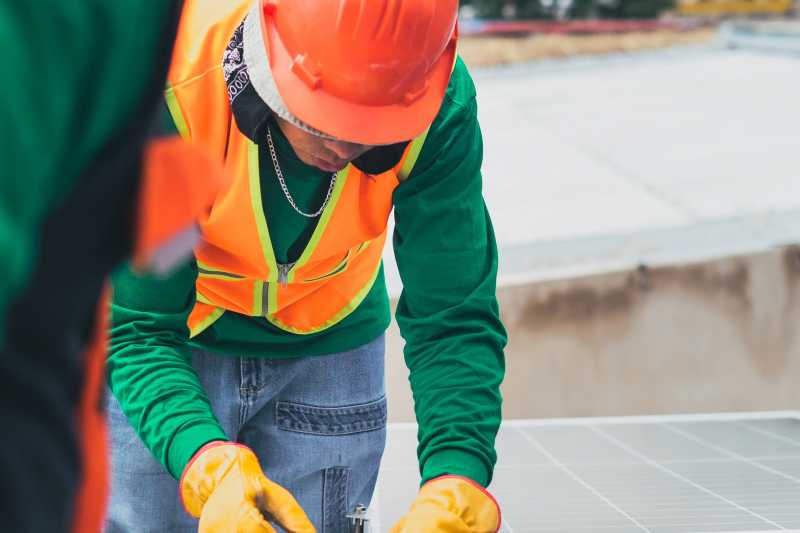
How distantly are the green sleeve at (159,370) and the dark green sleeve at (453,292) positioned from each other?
0.44m

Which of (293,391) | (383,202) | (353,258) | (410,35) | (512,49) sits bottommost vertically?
(512,49)

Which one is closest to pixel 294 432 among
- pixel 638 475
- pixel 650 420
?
pixel 638 475

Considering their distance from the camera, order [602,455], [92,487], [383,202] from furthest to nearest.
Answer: [602,455] → [383,202] → [92,487]

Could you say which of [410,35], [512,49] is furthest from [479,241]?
[512,49]

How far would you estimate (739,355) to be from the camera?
4930mm

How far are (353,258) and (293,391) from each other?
349 millimetres

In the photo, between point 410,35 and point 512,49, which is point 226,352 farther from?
point 512,49

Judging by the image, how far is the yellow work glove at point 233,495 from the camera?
1.85m

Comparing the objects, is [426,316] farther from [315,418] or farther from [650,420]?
[650,420]

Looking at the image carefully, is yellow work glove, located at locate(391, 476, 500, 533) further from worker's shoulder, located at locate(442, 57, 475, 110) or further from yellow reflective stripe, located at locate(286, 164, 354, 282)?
worker's shoulder, located at locate(442, 57, 475, 110)

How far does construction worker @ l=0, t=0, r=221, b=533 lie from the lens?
0.68 metres

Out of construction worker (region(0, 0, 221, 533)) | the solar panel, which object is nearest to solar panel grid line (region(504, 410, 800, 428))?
the solar panel

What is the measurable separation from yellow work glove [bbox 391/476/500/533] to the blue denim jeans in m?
0.44

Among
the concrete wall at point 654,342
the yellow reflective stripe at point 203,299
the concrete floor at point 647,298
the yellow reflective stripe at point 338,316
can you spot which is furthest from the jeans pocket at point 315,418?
the concrete wall at point 654,342
